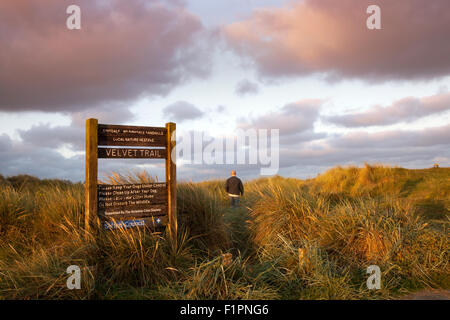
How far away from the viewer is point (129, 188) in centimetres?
684

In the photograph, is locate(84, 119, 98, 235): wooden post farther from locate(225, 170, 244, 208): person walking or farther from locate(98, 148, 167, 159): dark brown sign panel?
locate(225, 170, 244, 208): person walking

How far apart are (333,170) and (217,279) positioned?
17.2m

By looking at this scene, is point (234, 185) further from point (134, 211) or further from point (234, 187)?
point (134, 211)

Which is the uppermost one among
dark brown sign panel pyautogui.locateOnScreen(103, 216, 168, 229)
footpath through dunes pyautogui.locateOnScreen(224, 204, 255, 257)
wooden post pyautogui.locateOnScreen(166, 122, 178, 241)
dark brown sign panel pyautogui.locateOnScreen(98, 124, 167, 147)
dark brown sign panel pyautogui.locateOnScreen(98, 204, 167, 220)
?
dark brown sign panel pyautogui.locateOnScreen(98, 124, 167, 147)

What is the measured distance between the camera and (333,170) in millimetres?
20703

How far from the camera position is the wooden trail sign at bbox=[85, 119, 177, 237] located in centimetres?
652

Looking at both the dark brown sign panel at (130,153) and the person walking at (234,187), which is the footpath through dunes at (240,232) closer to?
the dark brown sign panel at (130,153)

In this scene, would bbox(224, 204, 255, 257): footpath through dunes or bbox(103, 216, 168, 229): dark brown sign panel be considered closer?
bbox(103, 216, 168, 229): dark brown sign panel

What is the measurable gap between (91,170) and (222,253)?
3.02m

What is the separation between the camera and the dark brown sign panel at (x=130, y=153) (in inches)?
265

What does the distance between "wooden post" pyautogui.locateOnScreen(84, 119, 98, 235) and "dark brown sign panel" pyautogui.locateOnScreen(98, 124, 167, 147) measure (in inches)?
6.3

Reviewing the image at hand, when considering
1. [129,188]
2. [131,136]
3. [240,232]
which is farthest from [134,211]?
[240,232]

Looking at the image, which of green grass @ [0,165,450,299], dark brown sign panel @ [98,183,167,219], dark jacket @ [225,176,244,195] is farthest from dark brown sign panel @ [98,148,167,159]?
dark jacket @ [225,176,244,195]
